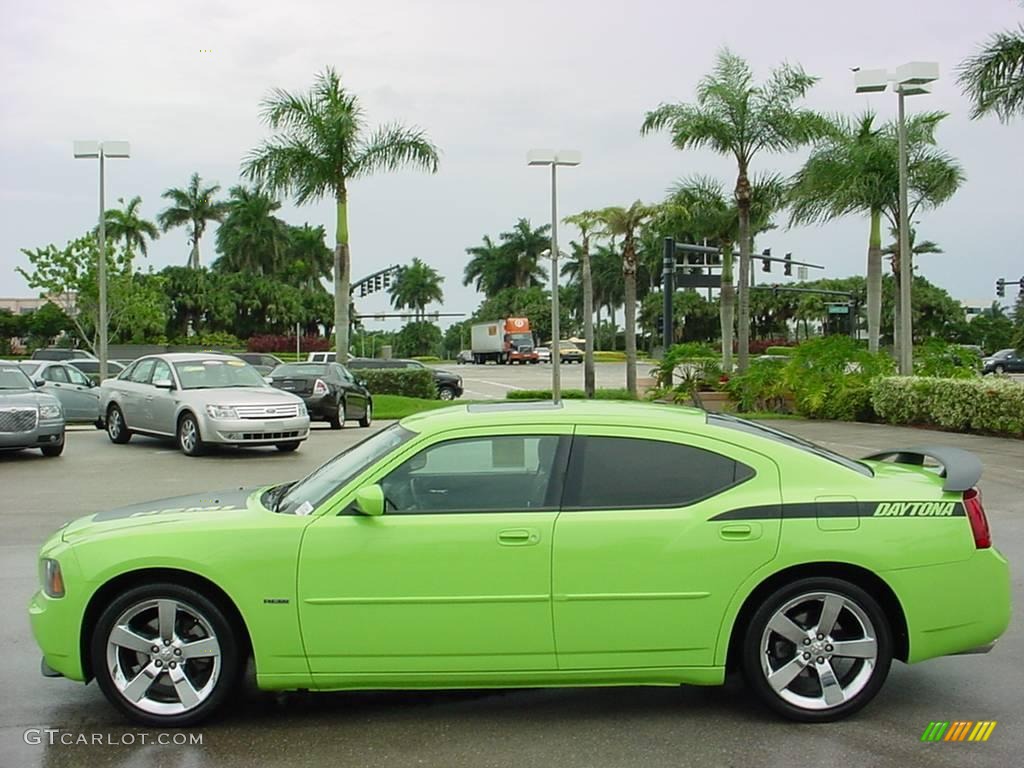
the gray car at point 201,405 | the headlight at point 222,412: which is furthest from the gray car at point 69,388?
the headlight at point 222,412

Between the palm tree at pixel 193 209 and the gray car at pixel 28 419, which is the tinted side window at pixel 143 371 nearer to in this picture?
the gray car at pixel 28 419

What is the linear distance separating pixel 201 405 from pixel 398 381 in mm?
16893

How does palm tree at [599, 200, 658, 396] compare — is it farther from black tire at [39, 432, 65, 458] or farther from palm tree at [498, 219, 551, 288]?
palm tree at [498, 219, 551, 288]

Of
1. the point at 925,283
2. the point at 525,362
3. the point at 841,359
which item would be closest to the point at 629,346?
the point at 841,359

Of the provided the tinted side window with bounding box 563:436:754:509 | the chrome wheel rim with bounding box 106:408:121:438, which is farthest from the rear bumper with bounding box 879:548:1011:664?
the chrome wheel rim with bounding box 106:408:121:438

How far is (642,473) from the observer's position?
16.6 feet

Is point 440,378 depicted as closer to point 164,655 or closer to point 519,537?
point 164,655

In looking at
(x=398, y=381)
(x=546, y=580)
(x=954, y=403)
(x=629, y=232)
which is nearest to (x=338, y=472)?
(x=546, y=580)

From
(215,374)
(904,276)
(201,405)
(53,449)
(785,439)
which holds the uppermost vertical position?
(904,276)

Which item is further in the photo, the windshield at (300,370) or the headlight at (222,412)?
the windshield at (300,370)

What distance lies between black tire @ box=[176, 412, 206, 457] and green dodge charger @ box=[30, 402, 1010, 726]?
1166cm

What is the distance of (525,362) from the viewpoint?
8169cm

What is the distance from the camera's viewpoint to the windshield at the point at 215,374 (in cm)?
1720

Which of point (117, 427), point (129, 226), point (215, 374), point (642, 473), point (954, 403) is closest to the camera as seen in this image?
point (642, 473)
